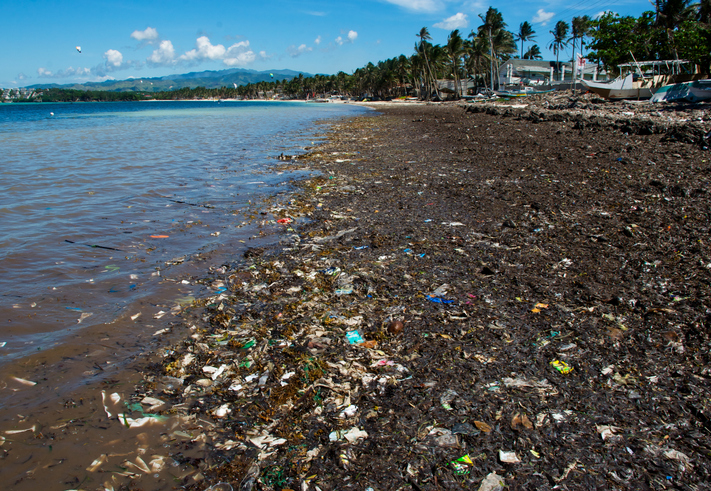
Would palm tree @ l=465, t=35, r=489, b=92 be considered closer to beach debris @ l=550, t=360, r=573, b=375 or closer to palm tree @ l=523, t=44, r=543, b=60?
palm tree @ l=523, t=44, r=543, b=60

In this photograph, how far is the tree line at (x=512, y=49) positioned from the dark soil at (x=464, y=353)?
39353 millimetres

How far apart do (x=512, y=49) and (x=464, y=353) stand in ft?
317

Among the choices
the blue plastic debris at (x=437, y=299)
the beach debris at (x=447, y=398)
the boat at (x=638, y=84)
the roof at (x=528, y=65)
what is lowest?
the beach debris at (x=447, y=398)

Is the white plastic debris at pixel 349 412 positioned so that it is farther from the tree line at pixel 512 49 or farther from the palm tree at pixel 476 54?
the palm tree at pixel 476 54

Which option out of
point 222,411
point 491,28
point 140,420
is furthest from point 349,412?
point 491,28

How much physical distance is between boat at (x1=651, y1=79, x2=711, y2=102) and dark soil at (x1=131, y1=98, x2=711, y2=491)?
73.8 feet

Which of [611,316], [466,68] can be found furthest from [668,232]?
[466,68]

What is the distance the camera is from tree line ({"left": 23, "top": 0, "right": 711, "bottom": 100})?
37844mm

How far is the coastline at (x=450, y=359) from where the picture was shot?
2.33 meters

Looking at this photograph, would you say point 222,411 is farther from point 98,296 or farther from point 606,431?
point 98,296

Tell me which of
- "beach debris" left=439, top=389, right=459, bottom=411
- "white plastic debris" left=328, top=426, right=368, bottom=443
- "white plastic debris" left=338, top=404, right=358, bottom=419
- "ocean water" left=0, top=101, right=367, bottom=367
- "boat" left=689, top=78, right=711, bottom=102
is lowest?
"white plastic debris" left=328, top=426, right=368, bottom=443

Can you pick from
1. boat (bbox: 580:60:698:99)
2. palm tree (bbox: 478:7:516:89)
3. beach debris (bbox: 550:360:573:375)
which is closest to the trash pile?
boat (bbox: 580:60:698:99)

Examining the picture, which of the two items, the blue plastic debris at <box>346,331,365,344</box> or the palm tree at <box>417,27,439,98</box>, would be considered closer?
the blue plastic debris at <box>346,331,365,344</box>

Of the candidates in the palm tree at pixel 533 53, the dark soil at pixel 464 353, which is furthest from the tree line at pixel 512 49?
the dark soil at pixel 464 353
